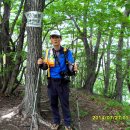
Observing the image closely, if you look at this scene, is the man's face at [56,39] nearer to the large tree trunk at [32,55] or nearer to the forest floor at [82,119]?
the large tree trunk at [32,55]

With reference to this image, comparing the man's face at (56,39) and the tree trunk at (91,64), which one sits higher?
the man's face at (56,39)

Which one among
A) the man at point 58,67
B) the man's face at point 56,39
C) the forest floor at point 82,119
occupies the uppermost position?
the man's face at point 56,39

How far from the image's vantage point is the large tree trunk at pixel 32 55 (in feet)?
19.9

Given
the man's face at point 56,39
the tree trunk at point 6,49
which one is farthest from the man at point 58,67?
the tree trunk at point 6,49

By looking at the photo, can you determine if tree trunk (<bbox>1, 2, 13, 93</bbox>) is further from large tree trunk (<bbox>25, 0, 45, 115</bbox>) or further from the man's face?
the man's face

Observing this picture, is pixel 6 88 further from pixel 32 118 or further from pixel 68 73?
pixel 68 73

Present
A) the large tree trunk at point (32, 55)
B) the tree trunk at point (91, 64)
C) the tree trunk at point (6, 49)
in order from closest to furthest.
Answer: the large tree trunk at point (32, 55) → the tree trunk at point (6, 49) → the tree trunk at point (91, 64)

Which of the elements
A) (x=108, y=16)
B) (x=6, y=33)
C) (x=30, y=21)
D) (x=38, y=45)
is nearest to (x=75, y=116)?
(x=38, y=45)

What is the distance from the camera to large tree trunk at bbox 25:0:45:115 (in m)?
6.05

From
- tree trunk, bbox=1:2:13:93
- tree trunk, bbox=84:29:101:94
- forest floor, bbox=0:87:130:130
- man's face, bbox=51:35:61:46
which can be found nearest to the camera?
man's face, bbox=51:35:61:46

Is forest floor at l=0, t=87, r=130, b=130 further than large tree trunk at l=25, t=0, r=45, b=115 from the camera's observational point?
No

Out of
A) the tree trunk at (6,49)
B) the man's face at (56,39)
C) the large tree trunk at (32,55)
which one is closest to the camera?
the man's face at (56,39)

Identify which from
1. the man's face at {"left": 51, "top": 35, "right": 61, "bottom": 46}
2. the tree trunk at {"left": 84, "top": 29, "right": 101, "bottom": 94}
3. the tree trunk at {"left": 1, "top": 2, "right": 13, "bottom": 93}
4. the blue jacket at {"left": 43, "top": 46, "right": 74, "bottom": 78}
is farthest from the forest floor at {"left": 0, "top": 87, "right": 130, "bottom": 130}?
the tree trunk at {"left": 84, "top": 29, "right": 101, "bottom": 94}

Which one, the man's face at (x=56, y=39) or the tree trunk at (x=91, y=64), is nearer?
the man's face at (x=56, y=39)
